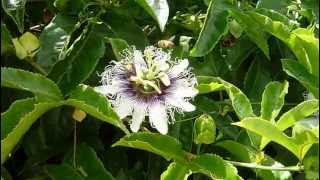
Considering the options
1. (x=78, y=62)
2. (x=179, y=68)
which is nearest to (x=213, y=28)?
(x=179, y=68)

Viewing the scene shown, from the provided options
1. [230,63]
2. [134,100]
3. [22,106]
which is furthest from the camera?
[230,63]

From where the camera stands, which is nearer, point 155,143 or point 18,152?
point 155,143

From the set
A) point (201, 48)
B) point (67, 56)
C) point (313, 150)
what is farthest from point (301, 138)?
point (67, 56)

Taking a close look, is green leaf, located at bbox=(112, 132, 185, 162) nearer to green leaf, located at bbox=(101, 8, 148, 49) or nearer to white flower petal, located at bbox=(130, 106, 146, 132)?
white flower petal, located at bbox=(130, 106, 146, 132)

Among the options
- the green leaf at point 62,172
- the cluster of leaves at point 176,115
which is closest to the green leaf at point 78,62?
the cluster of leaves at point 176,115

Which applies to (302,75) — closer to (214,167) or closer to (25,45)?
(214,167)

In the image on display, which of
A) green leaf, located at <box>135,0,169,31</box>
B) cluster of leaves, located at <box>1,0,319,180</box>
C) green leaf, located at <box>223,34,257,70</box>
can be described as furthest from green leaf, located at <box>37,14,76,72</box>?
green leaf, located at <box>223,34,257,70</box>

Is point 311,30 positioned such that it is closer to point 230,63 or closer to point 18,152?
point 230,63
